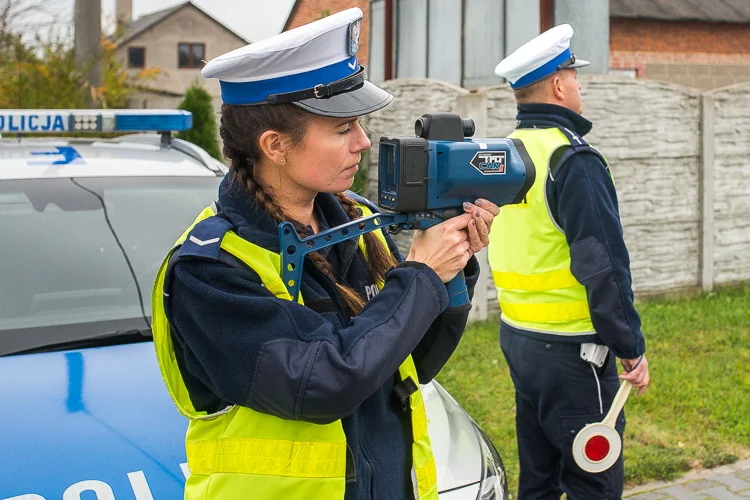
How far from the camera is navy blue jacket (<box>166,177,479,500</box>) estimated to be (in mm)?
1678

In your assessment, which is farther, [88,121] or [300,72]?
[88,121]

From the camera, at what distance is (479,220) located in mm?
1928

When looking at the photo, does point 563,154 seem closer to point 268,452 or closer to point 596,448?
point 596,448

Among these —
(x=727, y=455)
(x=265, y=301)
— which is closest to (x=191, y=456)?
(x=265, y=301)

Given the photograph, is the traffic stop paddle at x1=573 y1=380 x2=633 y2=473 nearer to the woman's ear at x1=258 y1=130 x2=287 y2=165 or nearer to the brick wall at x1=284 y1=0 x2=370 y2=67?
the woman's ear at x1=258 y1=130 x2=287 y2=165

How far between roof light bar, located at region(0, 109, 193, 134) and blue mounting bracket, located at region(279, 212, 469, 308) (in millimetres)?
2509

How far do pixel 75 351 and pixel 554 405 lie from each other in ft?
5.74

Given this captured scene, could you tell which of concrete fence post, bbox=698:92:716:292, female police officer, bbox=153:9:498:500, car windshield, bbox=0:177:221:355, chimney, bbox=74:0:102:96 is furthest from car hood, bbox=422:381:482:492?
chimney, bbox=74:0:102:96

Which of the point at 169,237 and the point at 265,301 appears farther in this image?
the point at 169,237

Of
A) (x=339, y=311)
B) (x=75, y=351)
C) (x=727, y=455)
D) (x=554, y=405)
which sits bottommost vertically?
(x=727, y=455)

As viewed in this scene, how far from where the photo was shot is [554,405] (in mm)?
3443

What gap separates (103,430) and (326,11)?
1820 centimetres

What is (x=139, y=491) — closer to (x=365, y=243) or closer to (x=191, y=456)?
(x=191, y=456)

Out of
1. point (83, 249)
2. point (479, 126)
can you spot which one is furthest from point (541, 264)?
point (479, 126)
